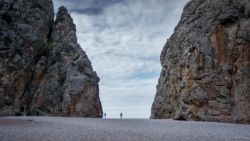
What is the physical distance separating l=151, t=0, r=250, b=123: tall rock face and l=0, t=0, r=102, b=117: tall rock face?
21077 millimetres

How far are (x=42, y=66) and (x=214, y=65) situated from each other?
3248 centimetres

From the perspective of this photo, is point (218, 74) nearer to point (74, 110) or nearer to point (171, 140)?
point (171, 140)

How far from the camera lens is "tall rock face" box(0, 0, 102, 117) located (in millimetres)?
45469

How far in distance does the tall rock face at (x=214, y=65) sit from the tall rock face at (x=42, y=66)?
21.1m

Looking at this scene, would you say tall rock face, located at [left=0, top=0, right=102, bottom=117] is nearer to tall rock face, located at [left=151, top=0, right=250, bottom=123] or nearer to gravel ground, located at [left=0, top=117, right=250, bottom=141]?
tall rock face, located at [left=151, top=0, right=250, bottom=123]

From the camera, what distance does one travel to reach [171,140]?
455 inches

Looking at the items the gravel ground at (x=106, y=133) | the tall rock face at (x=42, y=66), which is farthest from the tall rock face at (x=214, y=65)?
the tall rock face at (x=42, y=66)

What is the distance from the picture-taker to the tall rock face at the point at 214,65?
32.0 metres

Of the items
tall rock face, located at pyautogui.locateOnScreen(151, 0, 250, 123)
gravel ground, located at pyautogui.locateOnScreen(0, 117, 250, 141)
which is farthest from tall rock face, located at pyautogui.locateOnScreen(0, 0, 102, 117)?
gravel ground, located at pyautogui.locateOnScreen(0, 117, 250, 141)

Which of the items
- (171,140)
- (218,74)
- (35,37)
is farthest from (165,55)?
(171,140)

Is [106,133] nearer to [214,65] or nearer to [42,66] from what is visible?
[214,65]

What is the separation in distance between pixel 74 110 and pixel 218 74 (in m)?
28.8

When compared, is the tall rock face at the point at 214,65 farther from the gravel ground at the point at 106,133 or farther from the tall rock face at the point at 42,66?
the tall rock face at the point at 42,66

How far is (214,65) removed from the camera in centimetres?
3450
